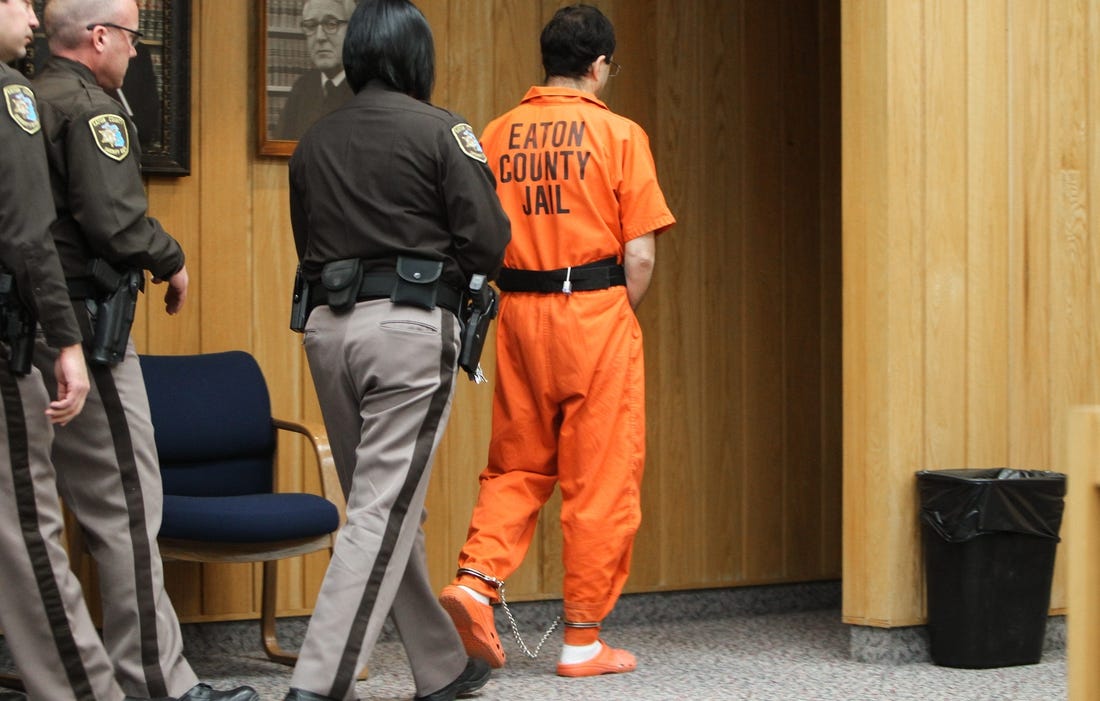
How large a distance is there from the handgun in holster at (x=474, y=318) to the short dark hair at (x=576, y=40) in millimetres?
879

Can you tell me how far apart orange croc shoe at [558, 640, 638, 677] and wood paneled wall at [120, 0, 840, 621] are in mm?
771

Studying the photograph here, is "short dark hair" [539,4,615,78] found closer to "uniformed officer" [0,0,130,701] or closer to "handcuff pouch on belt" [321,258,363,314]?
"handcuff pouch on belt" [321,258,363,314]

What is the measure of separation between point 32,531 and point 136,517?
0.93 ft

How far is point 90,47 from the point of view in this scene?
316 centimetres

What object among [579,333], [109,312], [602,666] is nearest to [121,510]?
[109,312]

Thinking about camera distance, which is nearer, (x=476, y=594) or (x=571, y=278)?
(x=476, y=594)

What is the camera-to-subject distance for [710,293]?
4.84m

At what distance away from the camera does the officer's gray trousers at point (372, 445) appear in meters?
2.96

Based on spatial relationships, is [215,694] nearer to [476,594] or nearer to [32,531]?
[32,531]

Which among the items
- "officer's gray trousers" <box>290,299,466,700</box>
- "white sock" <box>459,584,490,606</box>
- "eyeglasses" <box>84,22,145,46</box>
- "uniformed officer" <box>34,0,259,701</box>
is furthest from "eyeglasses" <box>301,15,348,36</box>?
"white sock" <box>459,584,490,606</box>

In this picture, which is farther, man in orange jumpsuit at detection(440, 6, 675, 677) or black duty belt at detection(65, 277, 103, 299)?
man in orange jumpsuit at detection(440, 6, 675, 677)

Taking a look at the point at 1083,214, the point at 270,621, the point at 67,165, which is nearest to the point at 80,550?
the point at 270,621

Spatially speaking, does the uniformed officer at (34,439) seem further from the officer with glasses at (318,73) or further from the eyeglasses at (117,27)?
the officer with glasses at (318,73)

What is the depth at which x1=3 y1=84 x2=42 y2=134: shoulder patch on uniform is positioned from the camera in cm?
274
